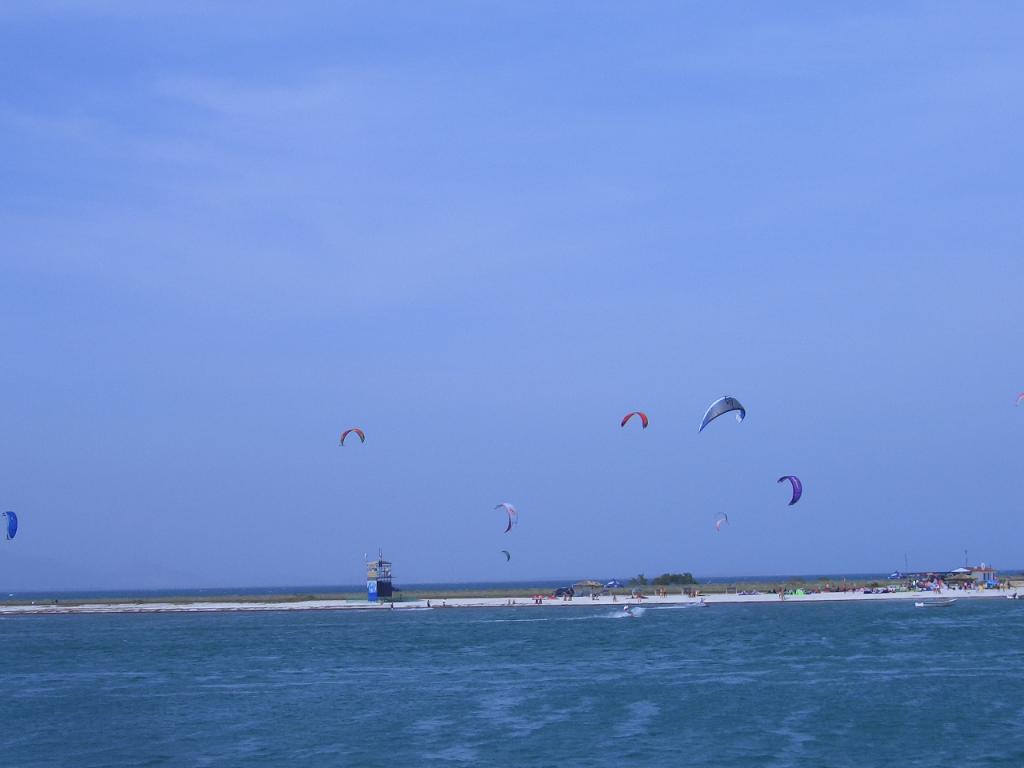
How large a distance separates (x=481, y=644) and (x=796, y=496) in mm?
14207

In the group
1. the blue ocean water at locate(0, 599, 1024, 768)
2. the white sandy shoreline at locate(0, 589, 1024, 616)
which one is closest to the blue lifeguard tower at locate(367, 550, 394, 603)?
the white sandy shoreline at locate(0, 589, 1024, 616)

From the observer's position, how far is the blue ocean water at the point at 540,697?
24141 millimetres

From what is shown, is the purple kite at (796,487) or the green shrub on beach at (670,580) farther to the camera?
the green shrub on beach at (670,580)

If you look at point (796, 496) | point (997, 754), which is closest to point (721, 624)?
point (796, 496)

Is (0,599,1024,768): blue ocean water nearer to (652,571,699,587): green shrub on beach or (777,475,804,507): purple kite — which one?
(777,475,804,507): purple kite

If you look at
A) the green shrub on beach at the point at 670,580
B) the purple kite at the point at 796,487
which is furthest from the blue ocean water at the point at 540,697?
the green shrub on beach at the point at 670,580

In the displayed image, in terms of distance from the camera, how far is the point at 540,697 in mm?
31328

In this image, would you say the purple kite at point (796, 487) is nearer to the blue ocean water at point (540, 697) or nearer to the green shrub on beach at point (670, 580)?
the blue ocean water at point (540, 697)

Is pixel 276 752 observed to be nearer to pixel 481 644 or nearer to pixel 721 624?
pixel 481 644

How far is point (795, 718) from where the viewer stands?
1064 inches

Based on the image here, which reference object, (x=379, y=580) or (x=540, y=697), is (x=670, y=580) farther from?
(x=540, y=697)

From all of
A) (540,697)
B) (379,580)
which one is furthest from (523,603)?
(540,697)

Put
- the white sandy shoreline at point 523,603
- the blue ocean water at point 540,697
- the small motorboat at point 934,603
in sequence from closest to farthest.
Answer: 1. the blue ocean water at point 540,697
2. the small motorboat at point 934,603
3. the white sandy shoreline at point 523,603

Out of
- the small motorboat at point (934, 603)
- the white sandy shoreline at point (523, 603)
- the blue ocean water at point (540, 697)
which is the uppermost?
the white sandy shoreline at point (523, 603)
